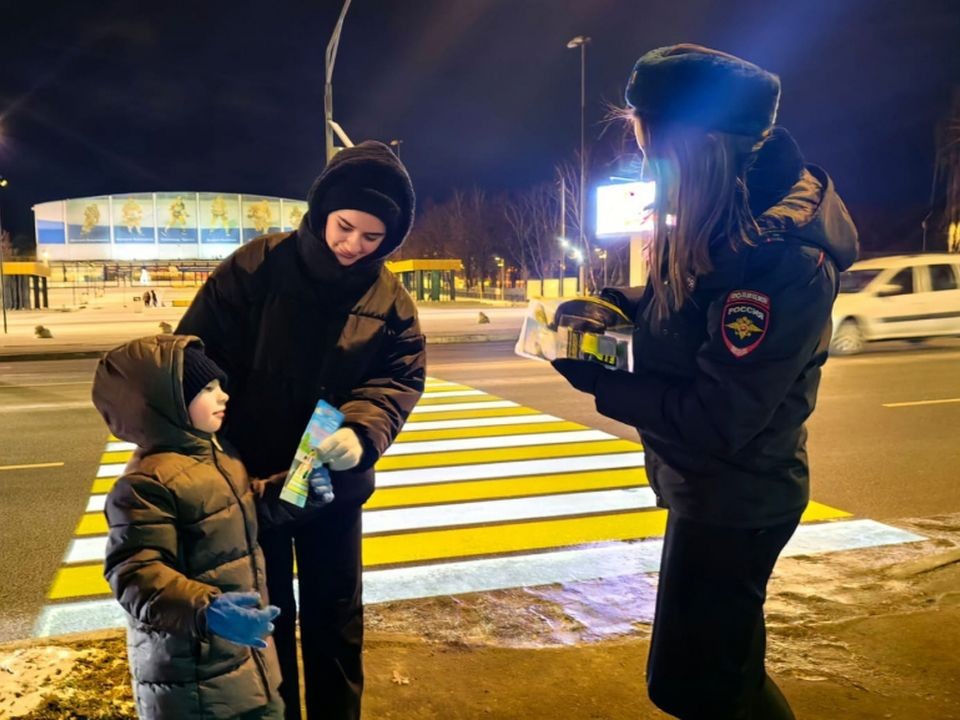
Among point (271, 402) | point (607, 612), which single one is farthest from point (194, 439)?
point (607, 612)

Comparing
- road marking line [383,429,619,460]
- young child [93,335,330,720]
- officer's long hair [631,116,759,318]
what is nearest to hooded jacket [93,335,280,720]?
young child [93,335,330,720]

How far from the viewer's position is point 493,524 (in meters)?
5.50

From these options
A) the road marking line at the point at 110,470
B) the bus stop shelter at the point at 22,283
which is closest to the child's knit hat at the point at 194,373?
the road marking line at the point at 110,470

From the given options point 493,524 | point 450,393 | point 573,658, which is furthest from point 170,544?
point 450,393

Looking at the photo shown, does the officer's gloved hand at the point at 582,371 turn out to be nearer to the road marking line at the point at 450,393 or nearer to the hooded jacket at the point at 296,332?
the hooded jacket at the point at 296,332

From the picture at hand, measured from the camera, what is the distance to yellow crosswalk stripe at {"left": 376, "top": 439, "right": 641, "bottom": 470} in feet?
23.9

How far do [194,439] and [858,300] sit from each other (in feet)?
49.3

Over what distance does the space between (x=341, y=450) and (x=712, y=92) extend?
132 cm

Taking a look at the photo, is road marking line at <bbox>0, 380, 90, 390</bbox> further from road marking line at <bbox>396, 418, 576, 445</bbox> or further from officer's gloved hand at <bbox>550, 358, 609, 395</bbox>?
officer's gloved hand at <bbox>550, 358, 609, 395</bbox>

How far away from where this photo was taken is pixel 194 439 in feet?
6.77

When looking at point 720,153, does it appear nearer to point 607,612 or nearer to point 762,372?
point 762,372

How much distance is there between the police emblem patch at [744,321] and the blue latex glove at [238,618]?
47.7 inches

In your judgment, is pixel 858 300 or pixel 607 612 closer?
pixel 607 612

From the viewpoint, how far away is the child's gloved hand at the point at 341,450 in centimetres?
219
